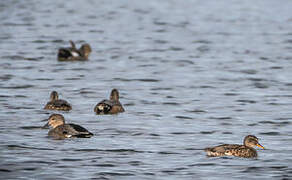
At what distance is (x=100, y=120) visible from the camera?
18812 millimetres

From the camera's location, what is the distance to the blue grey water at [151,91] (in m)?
14.5

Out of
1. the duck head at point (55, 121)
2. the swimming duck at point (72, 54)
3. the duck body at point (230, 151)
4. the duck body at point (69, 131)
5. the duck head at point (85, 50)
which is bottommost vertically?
the duck body at point (230, 151)

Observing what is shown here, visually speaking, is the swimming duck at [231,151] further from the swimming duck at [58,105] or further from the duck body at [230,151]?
the swimming duck at [58,105]

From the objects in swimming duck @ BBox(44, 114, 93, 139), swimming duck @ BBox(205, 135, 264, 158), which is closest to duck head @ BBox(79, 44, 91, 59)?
swimming duck @ BBox(44, 114, 93, 139)

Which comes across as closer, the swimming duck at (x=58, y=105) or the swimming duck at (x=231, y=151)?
the swimming duck at (x=231, y=151)

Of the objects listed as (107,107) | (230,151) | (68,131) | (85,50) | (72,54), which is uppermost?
(85,50)

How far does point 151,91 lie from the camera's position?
23766 millimetres

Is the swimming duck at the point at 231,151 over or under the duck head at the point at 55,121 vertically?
under

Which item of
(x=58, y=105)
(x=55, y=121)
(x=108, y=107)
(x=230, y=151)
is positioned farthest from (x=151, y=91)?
(x=230, y=151)

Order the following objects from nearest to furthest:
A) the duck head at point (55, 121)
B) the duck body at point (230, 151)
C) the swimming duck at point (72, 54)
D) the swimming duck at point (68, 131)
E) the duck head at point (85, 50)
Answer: the duck body at point (230, 151) < the swimming duck at point (68, 131) < the duck head at point (55, 121) < the swimming duck at point (72, 54) < the duck head at point (85, 50)

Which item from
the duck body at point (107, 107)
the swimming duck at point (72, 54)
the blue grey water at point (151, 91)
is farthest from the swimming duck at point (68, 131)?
the swimming duck at point (72, 54)

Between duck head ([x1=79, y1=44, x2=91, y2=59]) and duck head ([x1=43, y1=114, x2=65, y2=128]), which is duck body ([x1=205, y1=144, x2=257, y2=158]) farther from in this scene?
duck head ([x1=79, y1=44, x2=91, y2=59])

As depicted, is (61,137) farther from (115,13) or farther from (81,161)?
(115,13)

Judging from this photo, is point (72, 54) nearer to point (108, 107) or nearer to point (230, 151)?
point (108, 107)
